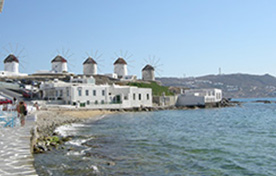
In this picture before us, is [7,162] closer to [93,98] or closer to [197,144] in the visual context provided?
[197,144]

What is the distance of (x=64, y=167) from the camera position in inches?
458

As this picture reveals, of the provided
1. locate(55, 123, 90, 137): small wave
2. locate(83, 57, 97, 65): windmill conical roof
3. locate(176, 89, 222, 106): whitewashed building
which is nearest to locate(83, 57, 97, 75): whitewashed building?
locate(83, 57, 97, 65): windmill conical roof

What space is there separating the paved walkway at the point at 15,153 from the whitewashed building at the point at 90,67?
249ft

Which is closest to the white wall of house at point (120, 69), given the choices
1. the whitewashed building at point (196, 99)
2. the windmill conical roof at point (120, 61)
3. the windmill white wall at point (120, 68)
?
the windmill white wall at point (120, 68)

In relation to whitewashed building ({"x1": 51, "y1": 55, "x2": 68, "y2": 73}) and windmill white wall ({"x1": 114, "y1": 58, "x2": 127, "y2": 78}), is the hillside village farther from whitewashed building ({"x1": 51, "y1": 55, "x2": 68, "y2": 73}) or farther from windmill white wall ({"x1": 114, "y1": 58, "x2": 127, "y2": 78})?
windmill white wall ({"x1": 114, "y1": 58, "x2": 127, "y2": 78})

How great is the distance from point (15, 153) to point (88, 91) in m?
40.5

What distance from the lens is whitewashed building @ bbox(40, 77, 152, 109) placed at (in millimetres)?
48750

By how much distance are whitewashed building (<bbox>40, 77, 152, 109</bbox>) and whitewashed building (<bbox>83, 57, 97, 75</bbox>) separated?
99.4 ft

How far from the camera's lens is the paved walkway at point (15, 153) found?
26.8 feet

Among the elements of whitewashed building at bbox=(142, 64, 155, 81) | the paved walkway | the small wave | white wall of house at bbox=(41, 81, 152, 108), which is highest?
whitewashed building at bbox=(142, 64, 155, 81)

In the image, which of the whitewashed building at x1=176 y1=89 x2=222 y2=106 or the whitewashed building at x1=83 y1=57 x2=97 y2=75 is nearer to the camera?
the whitewashed building at x1=176 y1=89 x2=222 y2=106

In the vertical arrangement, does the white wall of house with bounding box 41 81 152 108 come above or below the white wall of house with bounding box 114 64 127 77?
below

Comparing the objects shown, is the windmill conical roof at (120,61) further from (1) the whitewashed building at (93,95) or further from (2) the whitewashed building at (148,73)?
(1) the whitewashed building at (93,95)

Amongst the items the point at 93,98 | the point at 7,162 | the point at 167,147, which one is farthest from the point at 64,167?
the point at 93,98
